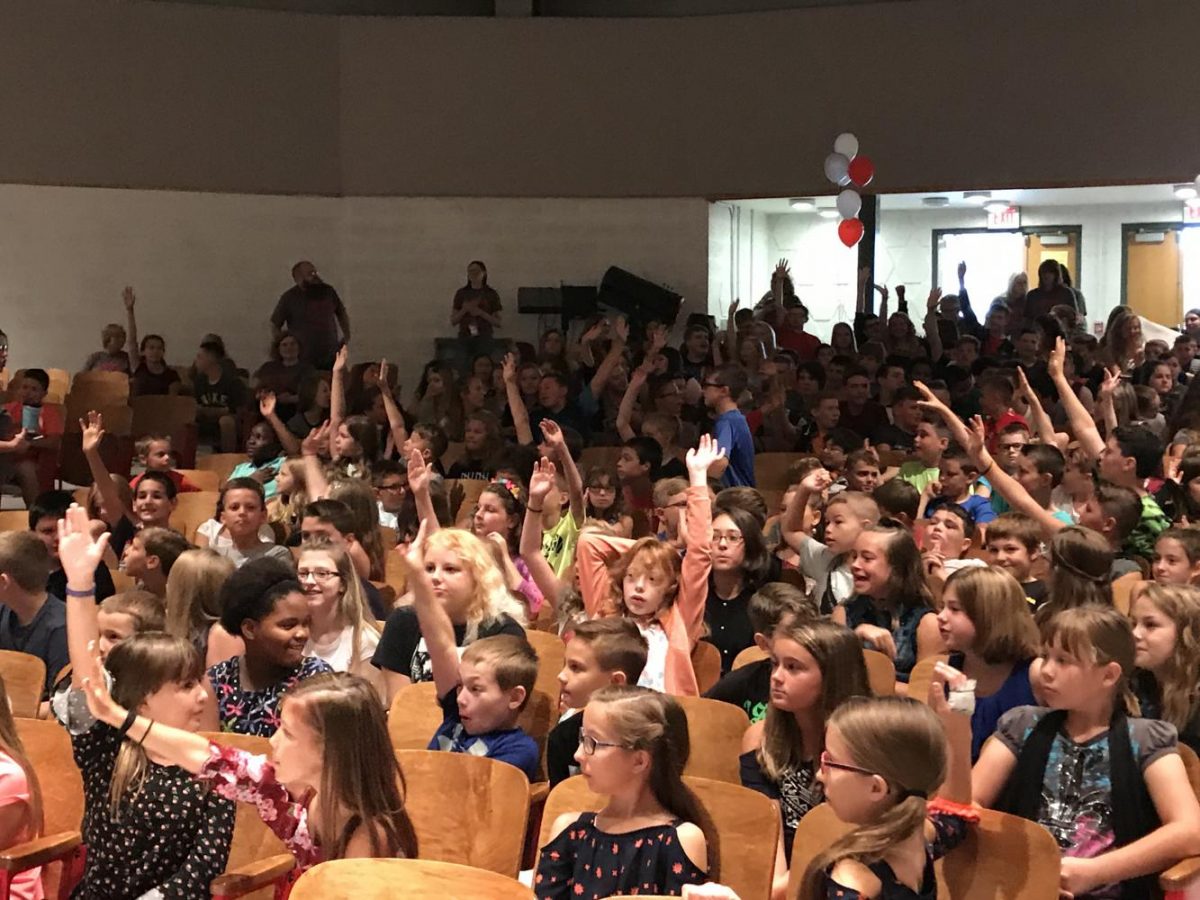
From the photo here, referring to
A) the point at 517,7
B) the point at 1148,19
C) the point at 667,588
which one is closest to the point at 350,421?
the point at 667,588

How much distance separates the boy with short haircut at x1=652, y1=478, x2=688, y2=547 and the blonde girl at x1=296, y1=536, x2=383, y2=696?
141 cm

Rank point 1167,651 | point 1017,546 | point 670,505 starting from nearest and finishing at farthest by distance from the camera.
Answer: point 1167,651 < point 1017,546 < point 670,505

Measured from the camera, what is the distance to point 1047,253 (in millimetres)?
14898

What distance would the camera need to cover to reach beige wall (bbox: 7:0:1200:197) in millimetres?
11156

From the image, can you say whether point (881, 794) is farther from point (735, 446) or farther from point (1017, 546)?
point (735, 446)

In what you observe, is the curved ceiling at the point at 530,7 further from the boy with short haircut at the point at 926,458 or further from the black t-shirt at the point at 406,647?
the black t-shirt at the point at 406,647

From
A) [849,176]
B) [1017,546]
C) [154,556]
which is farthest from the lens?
[849,176]

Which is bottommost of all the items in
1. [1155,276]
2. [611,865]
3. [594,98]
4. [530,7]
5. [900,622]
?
[611,865]

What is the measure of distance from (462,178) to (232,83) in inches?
74.1

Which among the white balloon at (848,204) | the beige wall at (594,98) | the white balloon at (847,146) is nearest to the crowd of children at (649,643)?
the white balloon at (848,204)

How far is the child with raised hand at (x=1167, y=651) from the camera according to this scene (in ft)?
12.0

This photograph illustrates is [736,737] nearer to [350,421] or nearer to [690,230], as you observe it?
[350,421]

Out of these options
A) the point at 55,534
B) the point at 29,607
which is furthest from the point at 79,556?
the point at 55,534

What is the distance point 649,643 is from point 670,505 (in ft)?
5.19
